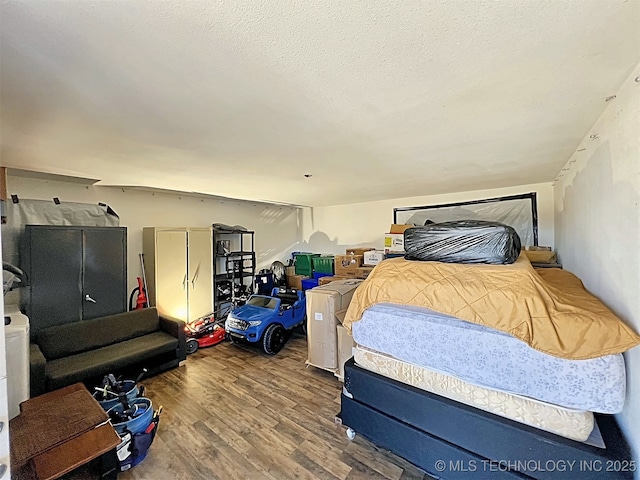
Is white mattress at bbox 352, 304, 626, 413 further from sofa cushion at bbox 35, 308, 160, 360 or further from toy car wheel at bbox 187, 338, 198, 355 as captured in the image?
sofa cushion at bbox 35, 308, 160, 360

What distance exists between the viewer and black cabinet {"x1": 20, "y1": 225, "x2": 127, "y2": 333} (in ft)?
9.34

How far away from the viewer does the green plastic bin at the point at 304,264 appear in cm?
595

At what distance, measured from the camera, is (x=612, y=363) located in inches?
49.1

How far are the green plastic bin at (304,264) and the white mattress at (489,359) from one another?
391 cm

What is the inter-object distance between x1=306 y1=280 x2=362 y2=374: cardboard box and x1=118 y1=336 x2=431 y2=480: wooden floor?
0.22 m

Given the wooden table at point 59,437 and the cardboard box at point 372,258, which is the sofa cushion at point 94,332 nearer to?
the wooden table at point 59,437

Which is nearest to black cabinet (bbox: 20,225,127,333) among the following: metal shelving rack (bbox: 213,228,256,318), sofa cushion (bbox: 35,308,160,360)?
sofa cushion (bbox: 35,308,160,360)

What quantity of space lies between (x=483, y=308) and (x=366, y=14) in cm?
154

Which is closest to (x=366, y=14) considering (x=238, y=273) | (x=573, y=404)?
(x=573, y=404)

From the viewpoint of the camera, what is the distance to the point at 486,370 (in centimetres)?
153

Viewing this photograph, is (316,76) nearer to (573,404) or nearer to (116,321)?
(573,404)

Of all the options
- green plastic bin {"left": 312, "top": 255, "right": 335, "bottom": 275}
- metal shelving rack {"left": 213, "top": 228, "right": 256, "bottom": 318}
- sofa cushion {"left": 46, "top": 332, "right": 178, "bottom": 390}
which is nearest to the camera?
sofa cushion {"left": 46, "top": 332, "right": 178, "bottom": 390}

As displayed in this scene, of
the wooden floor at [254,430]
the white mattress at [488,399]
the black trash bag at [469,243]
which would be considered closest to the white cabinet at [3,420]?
the wooden floor at [254,430]

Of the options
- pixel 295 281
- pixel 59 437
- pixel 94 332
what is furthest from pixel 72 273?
pixel 295 281
